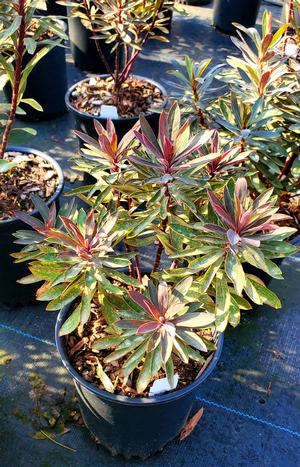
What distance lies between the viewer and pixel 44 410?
178 centimetres

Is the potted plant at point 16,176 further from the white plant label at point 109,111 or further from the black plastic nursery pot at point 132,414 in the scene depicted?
the black plastic nursery pot at point 132,414

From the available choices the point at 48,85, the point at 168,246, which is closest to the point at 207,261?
the point at 168,246

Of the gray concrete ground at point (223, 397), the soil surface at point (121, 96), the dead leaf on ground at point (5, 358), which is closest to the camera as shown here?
the gray concrete ground at point (223, 397)

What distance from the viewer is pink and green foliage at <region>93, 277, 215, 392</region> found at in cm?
112

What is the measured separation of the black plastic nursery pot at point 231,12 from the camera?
4.80 metres

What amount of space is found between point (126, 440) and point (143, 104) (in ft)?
6.23

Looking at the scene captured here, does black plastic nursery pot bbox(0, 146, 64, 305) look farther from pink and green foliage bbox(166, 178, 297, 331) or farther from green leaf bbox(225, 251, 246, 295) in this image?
green leaf bbox(225, 251, 246, 295)

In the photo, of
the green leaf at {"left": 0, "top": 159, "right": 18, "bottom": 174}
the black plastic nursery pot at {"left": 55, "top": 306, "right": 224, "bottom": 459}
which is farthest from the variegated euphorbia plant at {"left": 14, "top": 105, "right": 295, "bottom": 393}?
the green leaf at {"left": 0, "top": 159, "right": 18, "bottom": 174}

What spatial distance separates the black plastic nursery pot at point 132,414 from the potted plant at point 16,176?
0.60 metres

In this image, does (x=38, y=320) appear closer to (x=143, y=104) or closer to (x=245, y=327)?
(x=245, y=327)

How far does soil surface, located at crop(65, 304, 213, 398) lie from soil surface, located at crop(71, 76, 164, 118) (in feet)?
4.83

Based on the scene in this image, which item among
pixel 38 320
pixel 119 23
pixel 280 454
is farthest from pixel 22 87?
pixel 280 454

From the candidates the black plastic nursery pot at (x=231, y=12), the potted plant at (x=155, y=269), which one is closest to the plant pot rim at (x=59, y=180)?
the potted plant at (x=155, y=269)

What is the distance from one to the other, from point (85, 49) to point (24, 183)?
2270 millimetres
